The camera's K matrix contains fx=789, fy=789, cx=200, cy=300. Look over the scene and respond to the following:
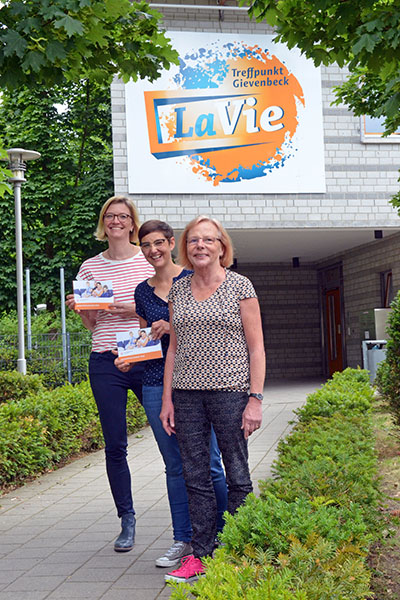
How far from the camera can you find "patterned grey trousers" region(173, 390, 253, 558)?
162 inches

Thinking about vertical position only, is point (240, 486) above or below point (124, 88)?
below

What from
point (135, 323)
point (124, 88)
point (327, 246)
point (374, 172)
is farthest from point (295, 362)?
point (135, 323)

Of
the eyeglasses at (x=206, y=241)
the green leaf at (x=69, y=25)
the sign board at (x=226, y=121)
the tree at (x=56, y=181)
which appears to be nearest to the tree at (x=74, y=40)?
the green leaf at (x=69, y=25)

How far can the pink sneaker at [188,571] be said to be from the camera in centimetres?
414

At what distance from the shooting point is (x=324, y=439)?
17.9 ft

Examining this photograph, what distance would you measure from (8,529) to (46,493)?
135cm

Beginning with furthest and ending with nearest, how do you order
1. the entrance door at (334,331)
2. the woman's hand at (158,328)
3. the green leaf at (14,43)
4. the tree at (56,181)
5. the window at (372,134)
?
the entrance door at (334,331) → the tree at (56,181) → the window at (372,134) → the woman's hand at (158,328) → the green leaf at (14,43)

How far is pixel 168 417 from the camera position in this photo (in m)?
4.36

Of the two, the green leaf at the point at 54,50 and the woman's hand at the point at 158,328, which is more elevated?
the green leaf at the point at 54,50

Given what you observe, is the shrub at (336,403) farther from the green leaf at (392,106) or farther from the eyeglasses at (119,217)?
the green leaf at (392,106)

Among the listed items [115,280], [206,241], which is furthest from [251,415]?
[115,280]

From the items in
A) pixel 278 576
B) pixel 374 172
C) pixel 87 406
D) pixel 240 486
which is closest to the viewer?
pixel 278 576

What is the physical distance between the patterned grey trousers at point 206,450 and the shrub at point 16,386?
23.9ft

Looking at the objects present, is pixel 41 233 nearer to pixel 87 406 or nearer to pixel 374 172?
pixel 374 172
